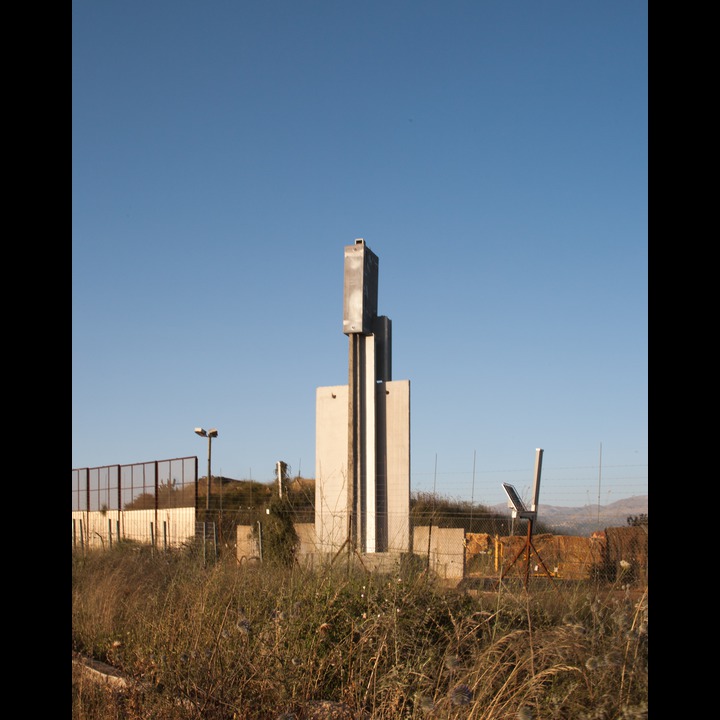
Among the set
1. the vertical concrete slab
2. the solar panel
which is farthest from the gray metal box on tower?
the solar panel

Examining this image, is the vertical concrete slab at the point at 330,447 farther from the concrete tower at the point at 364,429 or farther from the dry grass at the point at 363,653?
the dry grass at the point at 363,653

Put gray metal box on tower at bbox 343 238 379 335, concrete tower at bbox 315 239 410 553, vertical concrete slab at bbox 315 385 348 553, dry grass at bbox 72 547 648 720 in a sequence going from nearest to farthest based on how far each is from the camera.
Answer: dry grass at bbox 72 547 648 720 < concrete tower at bbox 315 239 410 553 < gray metal box on tower at bbox 343 238 379 335 < vertical concrete slab at bbox 315 385 348 553

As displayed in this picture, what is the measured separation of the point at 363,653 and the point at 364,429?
6593mm

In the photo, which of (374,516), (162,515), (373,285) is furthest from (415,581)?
(162,515)

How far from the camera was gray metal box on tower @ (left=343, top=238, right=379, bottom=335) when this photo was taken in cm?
1144

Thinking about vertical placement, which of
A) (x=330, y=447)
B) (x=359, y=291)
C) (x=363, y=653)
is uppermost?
(x=359, y=291)

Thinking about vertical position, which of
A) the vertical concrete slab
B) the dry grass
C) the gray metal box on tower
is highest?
the gray metal box on tower

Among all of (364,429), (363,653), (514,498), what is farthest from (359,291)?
(363,653)

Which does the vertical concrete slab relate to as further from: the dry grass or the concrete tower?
the dry grass

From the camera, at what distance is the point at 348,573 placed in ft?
21.7

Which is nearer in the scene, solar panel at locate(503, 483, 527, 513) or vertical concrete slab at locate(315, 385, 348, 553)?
solar panel at locate(503, 483, 527, 513)

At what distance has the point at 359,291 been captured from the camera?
11.5 meters

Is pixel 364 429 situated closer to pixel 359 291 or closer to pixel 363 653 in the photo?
pixel 359 291
